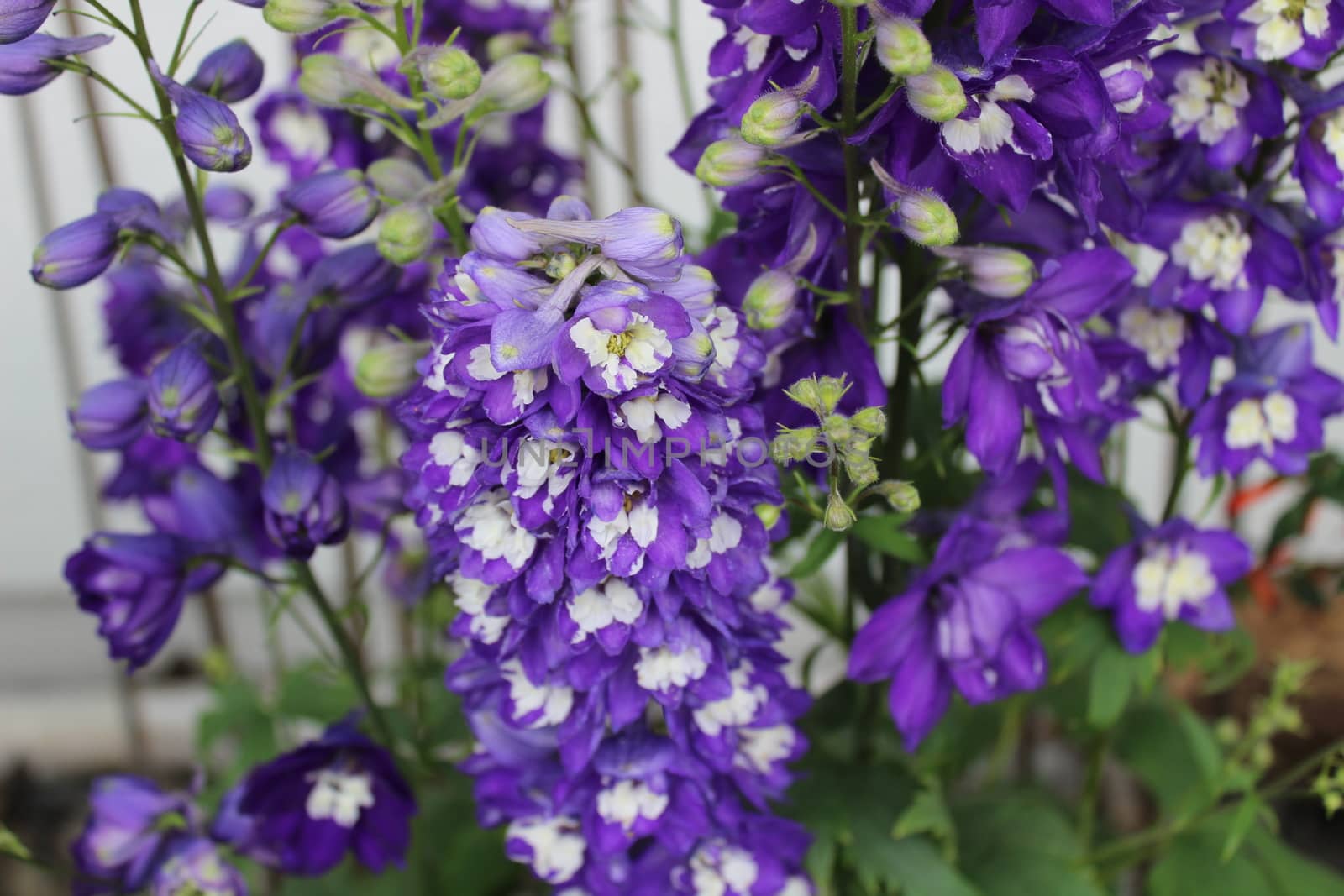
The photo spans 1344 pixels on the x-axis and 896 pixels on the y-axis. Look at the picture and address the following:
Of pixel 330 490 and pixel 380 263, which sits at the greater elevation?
pixel 380 263

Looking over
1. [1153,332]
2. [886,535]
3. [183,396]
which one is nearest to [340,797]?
[183,396]

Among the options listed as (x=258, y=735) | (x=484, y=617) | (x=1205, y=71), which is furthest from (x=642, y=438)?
(x=258, y=735)

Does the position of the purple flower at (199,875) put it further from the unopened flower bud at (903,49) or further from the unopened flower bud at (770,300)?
the unopened flower bud at (903,49)

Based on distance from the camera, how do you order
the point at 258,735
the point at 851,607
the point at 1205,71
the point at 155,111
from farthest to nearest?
the point at 155,111 → the point at 258,735 → the point at 851,607 → the point at 1205,71

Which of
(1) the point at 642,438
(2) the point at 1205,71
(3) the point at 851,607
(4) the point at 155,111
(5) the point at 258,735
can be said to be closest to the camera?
(1) the point at 642,438

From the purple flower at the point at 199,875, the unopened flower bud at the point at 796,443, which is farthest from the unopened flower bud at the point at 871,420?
the purple flower at the point at 199,875

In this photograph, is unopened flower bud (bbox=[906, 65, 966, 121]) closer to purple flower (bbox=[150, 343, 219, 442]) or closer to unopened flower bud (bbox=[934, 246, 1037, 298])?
unopened flower bud (bbox=[934, 246, 1037, 298])

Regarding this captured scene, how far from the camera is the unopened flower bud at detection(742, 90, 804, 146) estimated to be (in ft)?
1.73

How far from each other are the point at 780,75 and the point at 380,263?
0.91 ft

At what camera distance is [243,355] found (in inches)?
28.3

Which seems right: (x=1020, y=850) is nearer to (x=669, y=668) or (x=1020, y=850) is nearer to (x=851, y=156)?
(x=669, y=668)

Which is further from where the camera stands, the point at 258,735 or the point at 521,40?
the point at 258,735

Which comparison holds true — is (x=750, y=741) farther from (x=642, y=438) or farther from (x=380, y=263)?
(x=380, y=263)

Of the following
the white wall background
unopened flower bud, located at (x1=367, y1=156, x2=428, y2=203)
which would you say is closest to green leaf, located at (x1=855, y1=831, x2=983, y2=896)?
unopened flower bud, located at (x1=367, y1=156, x2=428, y2=203)
